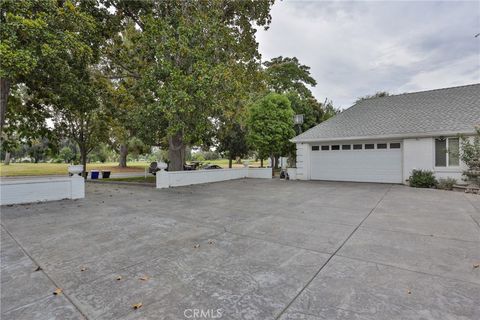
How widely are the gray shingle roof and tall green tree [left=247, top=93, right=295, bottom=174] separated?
2381 millimetres

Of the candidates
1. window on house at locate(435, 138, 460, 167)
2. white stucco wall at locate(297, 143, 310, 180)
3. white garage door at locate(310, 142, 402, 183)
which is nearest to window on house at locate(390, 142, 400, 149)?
white garage door at locate(310, 142, 402, 183)

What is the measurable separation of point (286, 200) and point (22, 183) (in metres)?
8.56

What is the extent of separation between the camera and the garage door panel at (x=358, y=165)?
13.0m

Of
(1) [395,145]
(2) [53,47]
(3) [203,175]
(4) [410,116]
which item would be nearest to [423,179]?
(1) [395,145]

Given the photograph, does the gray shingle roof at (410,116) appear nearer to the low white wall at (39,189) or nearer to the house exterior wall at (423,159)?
the house exterior wall at (423,159)

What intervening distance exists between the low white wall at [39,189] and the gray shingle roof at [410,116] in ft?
39.4

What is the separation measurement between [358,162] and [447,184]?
4072 millimetres

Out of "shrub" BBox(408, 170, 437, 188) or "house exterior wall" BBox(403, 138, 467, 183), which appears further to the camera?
"shrub" BBox(408, 170, 437, 188)

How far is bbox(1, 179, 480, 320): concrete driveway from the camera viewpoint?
7.39 feet

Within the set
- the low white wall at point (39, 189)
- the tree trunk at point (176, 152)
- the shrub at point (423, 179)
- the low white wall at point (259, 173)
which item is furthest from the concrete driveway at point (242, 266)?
the low white wall at point (259, 173)

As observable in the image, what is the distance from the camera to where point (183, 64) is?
11031 millimetres

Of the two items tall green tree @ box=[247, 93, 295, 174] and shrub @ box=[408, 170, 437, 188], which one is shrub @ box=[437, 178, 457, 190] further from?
tall green tree @ box=[247, 93, 295, 174]

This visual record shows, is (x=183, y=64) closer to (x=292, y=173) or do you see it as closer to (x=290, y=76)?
(x=292, y=173)

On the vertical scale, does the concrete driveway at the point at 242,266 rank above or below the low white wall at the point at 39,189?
below
